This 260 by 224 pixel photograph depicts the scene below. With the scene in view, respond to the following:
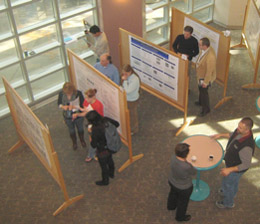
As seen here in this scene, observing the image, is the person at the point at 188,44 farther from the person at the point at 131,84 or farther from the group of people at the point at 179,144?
the person at the point at 131,84

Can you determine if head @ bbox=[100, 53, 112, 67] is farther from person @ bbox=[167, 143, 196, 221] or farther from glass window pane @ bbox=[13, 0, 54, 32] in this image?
person @ bbox=[167, 143, 196, 221]

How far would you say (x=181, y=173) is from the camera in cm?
456

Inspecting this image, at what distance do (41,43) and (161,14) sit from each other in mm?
3291

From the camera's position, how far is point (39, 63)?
8.59 metres

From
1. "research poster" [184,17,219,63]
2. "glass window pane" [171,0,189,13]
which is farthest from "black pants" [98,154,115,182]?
"glass window pane" [171,0,189,13]

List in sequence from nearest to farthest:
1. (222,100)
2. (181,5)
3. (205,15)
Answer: (222,100)
(181,5)
(205,15)

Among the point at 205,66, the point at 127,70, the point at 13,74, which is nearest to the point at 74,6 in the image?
the point at 13,74

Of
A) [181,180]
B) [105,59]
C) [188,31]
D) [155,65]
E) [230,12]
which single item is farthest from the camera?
[230,12]

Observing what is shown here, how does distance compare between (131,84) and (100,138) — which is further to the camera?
(131,84)

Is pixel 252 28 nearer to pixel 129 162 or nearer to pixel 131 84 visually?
pixel 131 84

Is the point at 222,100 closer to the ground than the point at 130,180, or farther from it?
farther from it

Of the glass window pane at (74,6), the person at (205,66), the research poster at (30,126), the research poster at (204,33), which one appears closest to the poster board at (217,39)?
the research poster at (204,33)

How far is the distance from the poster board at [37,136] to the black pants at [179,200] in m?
1.43

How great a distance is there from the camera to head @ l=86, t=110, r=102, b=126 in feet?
16.9
